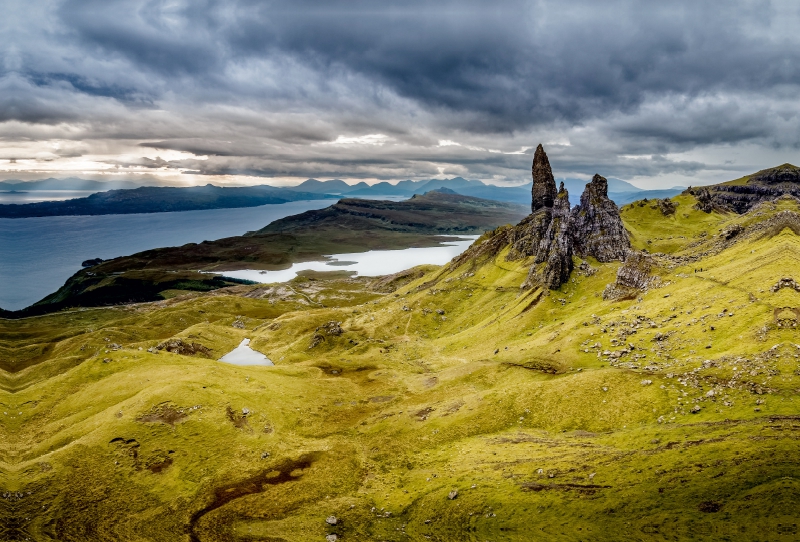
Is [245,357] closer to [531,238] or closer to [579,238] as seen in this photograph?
[531,238]

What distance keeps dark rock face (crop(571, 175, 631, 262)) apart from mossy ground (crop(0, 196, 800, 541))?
3752 cm

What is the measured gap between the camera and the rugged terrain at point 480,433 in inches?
1683

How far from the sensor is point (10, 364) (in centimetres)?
15312

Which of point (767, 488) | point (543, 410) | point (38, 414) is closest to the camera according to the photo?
point (767, 488)

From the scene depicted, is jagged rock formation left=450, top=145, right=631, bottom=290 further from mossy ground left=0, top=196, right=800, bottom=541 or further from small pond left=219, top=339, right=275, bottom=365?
small pond left=219, top=339, right=275, bottom=365

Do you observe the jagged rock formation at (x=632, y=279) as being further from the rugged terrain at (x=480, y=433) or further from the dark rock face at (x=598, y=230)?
the dark rock face at (x=598, y=230)

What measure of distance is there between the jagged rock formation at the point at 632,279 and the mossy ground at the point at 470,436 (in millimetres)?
4884

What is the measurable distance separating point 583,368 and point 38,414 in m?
95.2

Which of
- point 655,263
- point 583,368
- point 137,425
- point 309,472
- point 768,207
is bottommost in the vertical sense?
point 309,472

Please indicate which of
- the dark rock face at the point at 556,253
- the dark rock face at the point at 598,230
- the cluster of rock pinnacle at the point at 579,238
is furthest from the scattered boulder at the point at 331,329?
the dark rock face at the point at 598,230

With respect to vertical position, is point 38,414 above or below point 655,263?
below

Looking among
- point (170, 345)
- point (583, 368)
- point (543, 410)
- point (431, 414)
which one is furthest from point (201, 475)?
point (170, 345)

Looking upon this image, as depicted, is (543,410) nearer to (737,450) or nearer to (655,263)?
(737,450)

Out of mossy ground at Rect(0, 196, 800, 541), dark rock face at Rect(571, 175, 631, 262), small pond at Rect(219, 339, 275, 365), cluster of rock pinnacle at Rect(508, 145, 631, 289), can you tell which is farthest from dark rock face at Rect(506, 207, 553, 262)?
small pond at Rect(219, 339, 275, 365)
